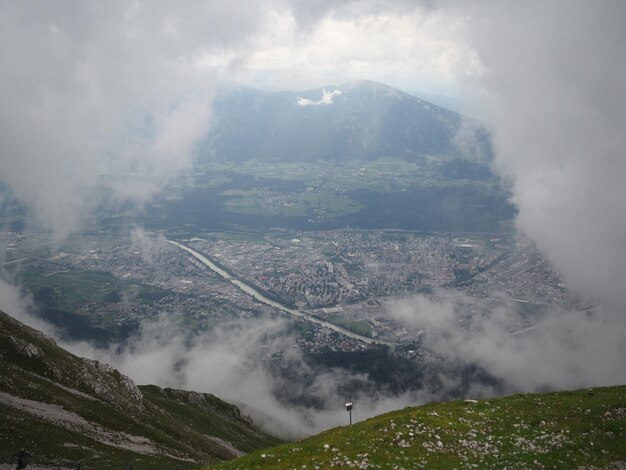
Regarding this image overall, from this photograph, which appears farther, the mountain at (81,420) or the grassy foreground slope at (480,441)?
the mountain at (81,420)

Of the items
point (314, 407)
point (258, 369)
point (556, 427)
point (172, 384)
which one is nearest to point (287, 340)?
point (258, 369)

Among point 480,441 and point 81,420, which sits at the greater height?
point 81,420

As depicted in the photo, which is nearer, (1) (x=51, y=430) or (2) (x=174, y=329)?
(1) (x=51, y=430)

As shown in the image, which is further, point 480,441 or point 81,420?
point 81,420

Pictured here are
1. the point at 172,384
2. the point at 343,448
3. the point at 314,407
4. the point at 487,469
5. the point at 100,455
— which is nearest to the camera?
the point at 487,469

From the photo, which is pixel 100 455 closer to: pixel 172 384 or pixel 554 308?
pixel 172 384
